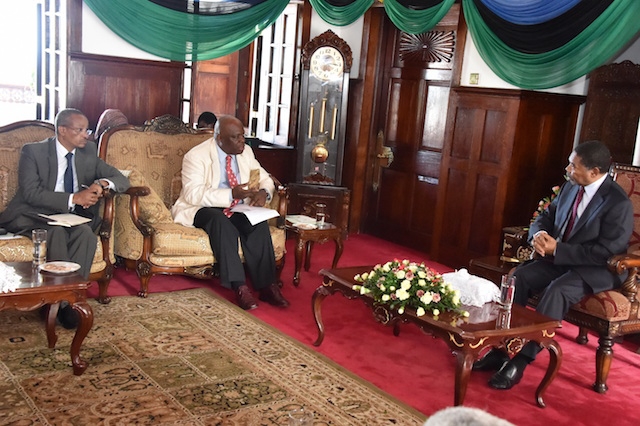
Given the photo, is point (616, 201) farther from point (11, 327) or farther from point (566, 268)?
point (11, 327)

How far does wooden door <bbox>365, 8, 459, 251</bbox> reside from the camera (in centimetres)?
625

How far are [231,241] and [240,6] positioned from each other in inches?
101

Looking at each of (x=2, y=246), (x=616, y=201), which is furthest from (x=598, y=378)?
(x=2, y=246)

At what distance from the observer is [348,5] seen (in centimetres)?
616

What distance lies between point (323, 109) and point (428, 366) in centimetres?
319

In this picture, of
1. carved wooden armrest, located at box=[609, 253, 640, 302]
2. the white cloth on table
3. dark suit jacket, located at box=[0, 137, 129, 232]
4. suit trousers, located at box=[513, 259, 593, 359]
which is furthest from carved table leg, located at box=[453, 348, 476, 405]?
dark suit jacket, located at box=[0, 137, 129, 232]

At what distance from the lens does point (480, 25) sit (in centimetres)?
528

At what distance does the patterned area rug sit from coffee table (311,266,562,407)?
34cm

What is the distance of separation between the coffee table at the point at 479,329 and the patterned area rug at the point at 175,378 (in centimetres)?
34

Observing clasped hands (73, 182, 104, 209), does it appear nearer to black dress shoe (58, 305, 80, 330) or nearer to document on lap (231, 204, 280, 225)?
black dress shoe (58, 305, 80, 330)

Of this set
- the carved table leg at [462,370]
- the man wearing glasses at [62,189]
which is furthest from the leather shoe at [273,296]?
the carved table leg at [462,370]

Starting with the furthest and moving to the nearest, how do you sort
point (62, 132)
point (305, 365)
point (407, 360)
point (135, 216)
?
point (135, 216) < point (62, 132) < point (407, 360) < point (305, 365)

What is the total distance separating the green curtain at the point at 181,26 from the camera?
573 centimetres

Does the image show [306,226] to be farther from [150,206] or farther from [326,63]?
[326,63]
